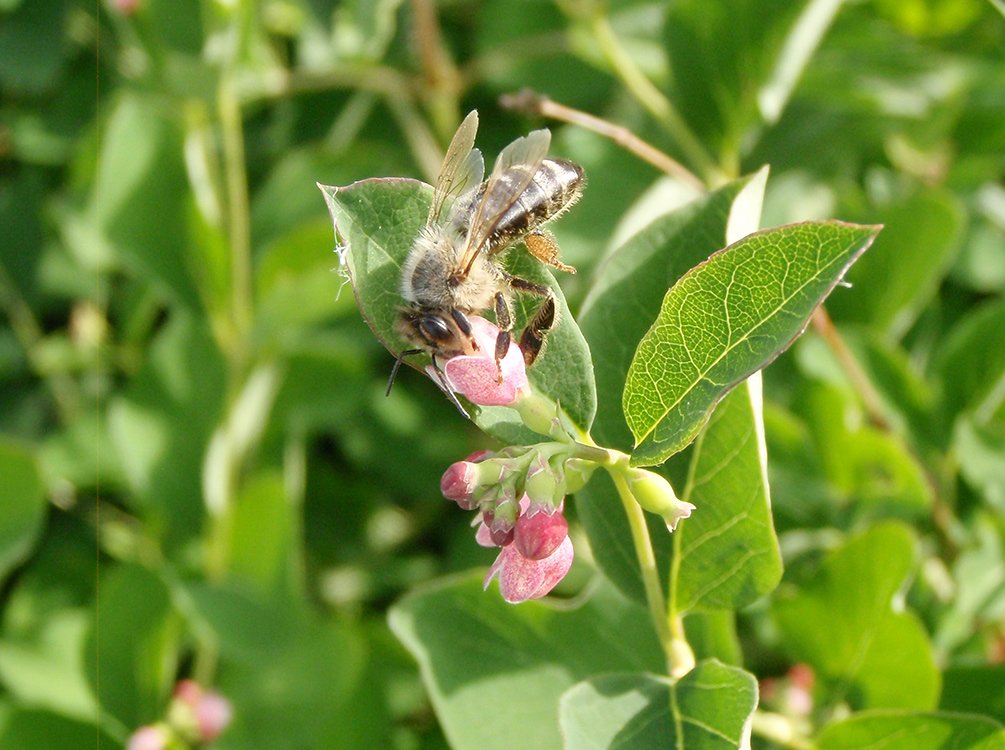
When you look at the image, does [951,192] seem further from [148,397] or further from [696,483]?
[148,397]

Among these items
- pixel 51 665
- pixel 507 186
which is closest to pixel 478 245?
pixel 507 186

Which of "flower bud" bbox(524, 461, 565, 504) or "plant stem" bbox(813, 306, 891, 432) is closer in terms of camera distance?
"flower bud" bbox(524, 461, 565, 504)

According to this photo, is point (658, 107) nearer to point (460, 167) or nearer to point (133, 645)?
point (460, 167)

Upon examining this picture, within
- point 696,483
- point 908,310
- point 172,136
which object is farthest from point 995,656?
point 172,136

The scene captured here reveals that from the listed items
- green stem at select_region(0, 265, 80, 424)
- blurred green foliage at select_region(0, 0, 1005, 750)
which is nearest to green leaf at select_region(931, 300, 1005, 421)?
blurred green foliage at select_region(0, 0, 1005, 750)

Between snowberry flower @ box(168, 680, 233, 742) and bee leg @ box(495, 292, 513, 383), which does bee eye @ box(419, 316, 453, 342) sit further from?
snowberry flower @ box(168, 680, 233, 742)

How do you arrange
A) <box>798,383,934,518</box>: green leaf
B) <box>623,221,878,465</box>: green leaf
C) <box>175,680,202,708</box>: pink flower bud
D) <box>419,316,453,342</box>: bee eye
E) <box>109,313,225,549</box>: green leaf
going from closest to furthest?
<box>623,221,878,465</box>: green leaf < <box>419,316,453,342</box>: bee eye < <box>798,383,934,518</box>: green leaf < <box>175,680,202,708</box>: pink flower bud < <box>109,313,225,549</box>: green leaf
